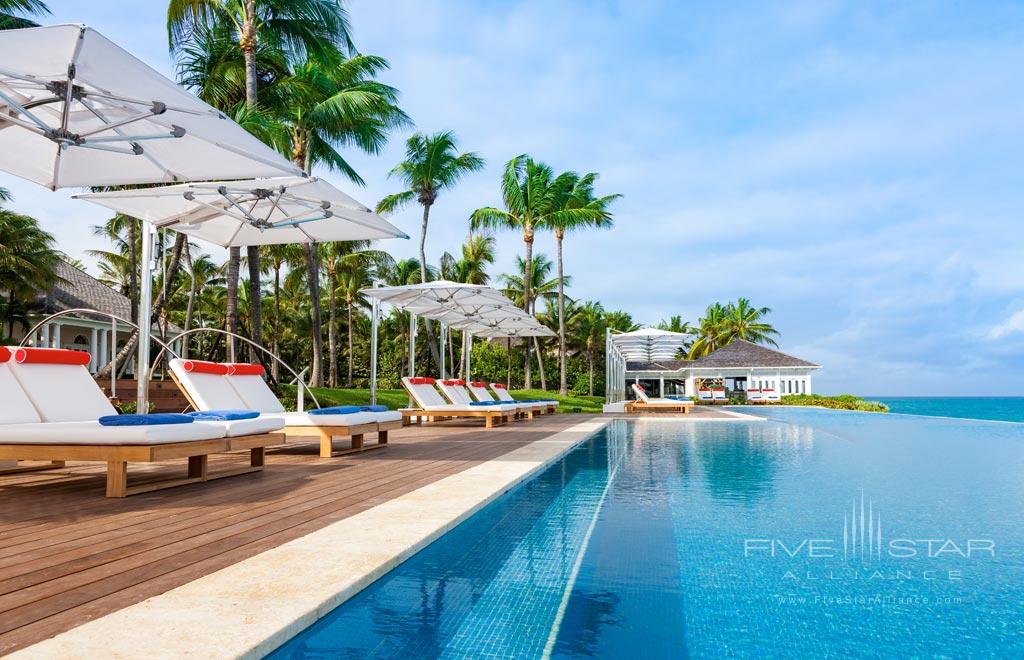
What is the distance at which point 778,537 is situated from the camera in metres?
4.18

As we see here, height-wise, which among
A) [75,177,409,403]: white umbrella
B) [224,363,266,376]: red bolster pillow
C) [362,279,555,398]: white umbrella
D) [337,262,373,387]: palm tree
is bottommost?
[224,363,266,376]: red bolster pillow

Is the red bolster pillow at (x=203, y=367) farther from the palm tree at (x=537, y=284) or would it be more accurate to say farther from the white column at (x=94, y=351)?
the palm tree at (x=537, y=284)

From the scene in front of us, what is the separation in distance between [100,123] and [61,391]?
222cm

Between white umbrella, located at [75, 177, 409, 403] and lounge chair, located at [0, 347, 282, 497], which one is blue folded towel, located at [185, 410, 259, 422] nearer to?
lounge chair, located at [0, 347, 282, 497]

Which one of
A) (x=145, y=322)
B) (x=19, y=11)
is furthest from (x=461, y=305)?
(x=19, y=11)

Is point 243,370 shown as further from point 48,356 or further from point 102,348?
point 102,348

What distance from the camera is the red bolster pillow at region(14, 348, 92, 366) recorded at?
18.8ft

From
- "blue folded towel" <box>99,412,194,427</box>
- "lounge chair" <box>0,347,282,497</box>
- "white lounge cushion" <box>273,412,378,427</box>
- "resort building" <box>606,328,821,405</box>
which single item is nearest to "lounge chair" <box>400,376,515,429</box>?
"white lounge cushion" <box>273,412,378,427</box>

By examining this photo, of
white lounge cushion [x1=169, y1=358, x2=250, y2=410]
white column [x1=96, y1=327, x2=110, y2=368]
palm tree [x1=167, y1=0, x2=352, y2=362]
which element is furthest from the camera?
white column [x1=96, y1=327, x2=110, y2=368]

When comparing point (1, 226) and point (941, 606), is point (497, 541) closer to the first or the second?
point (941, 606)

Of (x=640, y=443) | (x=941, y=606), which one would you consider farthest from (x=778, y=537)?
(x=640, y=443)

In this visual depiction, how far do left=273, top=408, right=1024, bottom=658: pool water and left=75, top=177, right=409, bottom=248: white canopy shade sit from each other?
3.98 metres

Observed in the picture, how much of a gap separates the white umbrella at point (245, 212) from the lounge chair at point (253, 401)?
47 cm

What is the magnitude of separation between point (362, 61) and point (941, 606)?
22016 millimetres
